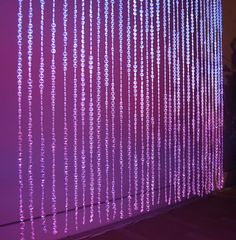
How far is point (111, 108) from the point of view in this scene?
119 inches

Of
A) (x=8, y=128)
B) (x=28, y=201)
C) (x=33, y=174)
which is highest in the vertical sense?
(x=8, y=128)

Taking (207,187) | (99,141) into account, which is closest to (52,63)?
(99,141)

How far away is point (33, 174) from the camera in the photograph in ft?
8.59

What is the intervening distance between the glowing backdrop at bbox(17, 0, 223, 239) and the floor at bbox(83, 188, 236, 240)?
0.16m

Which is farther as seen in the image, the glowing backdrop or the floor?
the floor

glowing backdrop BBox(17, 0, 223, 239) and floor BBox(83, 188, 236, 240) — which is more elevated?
glowing backdrop BBox(17, 0, 223, 239)

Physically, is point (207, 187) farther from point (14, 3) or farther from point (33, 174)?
point (14, 3)

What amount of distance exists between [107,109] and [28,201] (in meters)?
0.93

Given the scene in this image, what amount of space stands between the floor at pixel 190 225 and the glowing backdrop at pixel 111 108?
0.16 metres

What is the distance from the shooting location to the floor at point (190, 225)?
A: 9.37 feet

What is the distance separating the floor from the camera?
286 cm

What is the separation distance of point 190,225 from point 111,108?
116cm

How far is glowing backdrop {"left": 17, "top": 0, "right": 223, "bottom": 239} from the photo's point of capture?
2.64 m

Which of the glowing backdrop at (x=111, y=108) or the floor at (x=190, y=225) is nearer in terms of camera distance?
the glowing backdrop at (x=111, y=108)
